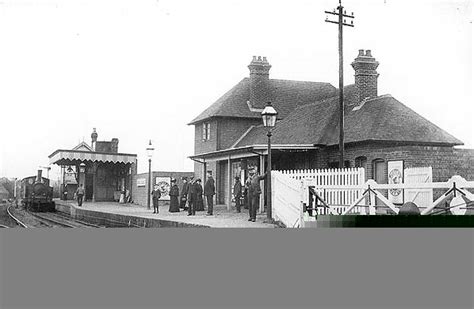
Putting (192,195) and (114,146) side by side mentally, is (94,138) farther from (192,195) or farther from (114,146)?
(192,195)

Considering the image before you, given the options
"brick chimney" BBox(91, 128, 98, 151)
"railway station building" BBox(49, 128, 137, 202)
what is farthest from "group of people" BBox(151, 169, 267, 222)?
"brick chimney" BBox(91, 128, 98, 151)

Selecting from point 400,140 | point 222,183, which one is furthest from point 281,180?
point 222,183

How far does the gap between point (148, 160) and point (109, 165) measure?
0.57 m

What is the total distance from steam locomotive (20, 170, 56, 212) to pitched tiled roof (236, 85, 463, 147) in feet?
13.6

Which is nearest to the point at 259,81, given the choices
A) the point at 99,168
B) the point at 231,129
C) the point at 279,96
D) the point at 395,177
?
the point at 279,96

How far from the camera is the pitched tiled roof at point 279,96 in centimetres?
862

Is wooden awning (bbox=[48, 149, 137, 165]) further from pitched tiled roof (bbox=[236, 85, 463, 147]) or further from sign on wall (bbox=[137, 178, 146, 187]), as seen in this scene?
pitched tiled roof (bbox=[236, 85, 463, 147])

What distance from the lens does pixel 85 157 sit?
7117 mm

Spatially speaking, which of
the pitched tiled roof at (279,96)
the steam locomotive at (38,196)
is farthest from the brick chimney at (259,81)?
the steam locomotive at (38,196)

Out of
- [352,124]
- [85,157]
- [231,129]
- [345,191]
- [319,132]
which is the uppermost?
[231,129]

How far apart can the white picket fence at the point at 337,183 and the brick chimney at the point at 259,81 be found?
1489 millimetres

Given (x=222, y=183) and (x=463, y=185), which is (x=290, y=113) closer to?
(x=222, y=183)

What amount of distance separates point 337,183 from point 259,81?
2771 millimetres

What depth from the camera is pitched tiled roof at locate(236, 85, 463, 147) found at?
7.96m
